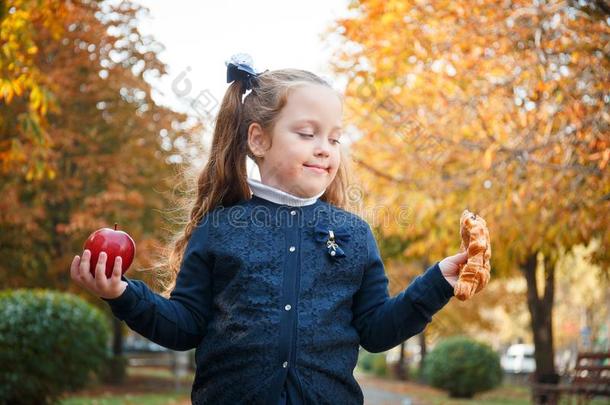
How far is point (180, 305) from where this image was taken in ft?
8.30

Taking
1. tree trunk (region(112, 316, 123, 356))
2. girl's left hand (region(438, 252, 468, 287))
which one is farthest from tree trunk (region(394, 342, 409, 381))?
girl's left hand (region(438, 252, 468, 287))

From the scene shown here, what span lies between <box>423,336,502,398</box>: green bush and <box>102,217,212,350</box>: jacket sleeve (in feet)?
47.8

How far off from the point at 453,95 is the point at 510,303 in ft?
55.9

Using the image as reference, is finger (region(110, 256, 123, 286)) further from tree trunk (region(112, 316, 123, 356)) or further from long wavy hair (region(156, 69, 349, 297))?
tree trunk (region(112, 316, 123, 356))

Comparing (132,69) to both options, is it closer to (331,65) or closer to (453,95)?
(331,65)

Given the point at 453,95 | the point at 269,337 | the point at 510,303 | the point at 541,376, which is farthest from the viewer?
the point at 510,303

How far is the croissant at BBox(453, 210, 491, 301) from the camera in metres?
2.26

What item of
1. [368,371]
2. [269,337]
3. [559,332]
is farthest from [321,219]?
[559,332]

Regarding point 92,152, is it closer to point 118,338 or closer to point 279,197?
point 118,338

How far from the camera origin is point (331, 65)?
1127 cm

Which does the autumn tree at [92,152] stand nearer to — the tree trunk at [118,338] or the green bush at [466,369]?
the tree trunk at [118,338]

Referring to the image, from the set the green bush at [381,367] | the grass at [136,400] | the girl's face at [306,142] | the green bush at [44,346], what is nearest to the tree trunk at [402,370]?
the green bush at [381,367]

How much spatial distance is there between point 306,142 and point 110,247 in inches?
28.7

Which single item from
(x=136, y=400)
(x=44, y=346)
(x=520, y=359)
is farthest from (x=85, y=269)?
(x=520, y=359)
